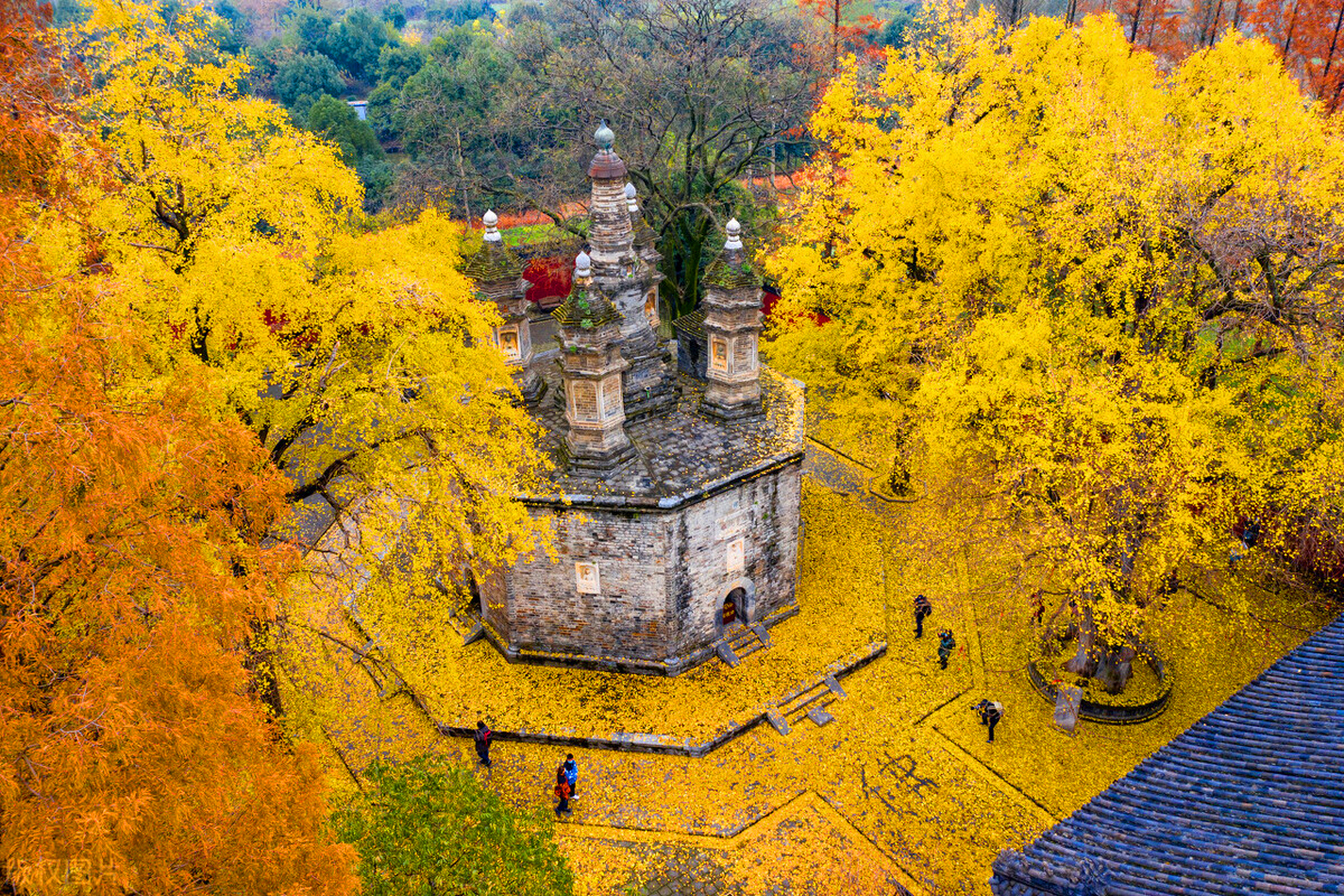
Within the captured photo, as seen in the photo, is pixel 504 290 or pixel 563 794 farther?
pixel 504 290

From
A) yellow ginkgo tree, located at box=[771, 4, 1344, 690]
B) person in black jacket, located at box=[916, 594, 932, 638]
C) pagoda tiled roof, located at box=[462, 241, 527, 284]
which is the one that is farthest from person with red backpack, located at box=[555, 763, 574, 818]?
pagoda tiled roof, located at box=[462, 241, 527, 284]

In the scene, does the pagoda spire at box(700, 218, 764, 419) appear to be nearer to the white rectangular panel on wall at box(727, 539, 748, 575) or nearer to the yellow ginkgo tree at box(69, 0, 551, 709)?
the white rectangular panel on wall at box(727, 539, 748, 575)

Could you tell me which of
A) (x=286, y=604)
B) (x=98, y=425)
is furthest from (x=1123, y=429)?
(x=98, y=425)

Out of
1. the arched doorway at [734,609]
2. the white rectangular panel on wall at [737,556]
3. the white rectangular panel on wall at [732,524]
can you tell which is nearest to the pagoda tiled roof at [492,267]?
the white rectangular panel on wall at [732,524]

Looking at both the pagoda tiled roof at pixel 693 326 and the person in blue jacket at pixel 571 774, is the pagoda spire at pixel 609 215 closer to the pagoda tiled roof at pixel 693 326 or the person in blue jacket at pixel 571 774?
the pagoda tiled roof at pixel 693 326

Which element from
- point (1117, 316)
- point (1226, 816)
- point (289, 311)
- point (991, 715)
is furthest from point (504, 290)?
point (1226, 816)

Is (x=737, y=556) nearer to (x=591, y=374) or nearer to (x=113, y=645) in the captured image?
(x=591, y=374)
